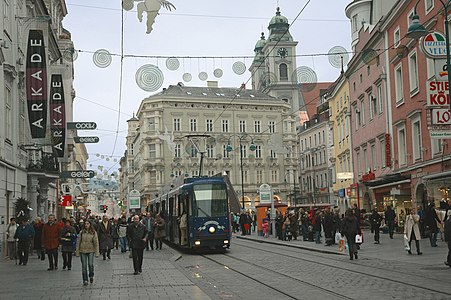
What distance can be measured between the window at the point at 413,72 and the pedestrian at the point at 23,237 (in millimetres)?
20138

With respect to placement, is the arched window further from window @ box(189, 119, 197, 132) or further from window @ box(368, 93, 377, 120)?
window @ box(368, 93, 377, 120)

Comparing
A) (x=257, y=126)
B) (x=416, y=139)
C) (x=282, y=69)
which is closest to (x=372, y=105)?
(x=416, y=139)

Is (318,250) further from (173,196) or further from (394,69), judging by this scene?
(394,69)

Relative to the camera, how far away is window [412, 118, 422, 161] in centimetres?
3416

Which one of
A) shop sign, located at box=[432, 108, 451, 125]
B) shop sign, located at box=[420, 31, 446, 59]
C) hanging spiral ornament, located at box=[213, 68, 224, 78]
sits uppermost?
hanging spiral ornament, located at box=[213, 68, 224, 78]

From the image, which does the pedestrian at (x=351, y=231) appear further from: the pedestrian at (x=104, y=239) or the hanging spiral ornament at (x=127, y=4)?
the hanging spiral ornament at (x=127, y=4)

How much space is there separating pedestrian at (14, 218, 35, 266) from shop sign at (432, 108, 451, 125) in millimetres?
15755

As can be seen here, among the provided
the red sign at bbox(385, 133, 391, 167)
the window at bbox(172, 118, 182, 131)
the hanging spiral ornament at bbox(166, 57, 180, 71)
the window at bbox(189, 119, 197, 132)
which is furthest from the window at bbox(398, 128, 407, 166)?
the window at bbox(189, 119, 197, 132)

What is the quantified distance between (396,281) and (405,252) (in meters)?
9.10

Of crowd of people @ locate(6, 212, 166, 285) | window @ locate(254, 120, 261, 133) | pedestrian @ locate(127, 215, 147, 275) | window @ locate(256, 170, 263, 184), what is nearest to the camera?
crowd of people @ locate(6, 212, 166, 285)

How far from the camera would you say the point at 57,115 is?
1385 inches

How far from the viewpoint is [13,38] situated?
30.9 metres

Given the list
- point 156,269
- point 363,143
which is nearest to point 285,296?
point 156,269

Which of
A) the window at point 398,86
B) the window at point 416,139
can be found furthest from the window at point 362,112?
the window at point 416,139
